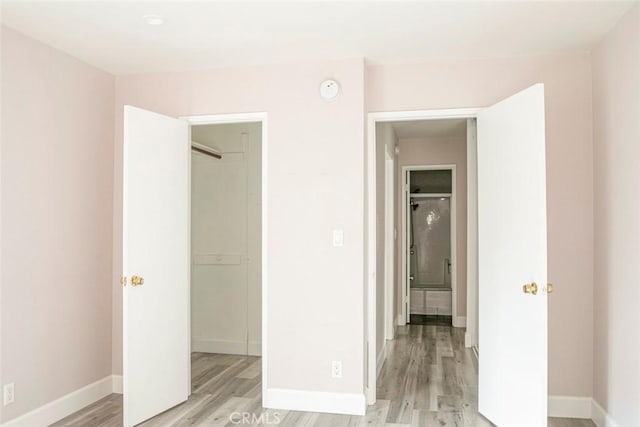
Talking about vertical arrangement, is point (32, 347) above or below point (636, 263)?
below

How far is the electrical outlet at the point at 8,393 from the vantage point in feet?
9.76

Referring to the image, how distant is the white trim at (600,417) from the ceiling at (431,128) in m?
3.33

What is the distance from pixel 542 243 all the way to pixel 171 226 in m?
2.44

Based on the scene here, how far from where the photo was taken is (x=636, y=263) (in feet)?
8.79

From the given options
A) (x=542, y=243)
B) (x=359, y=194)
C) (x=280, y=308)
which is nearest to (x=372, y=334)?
(x=280, y=308)

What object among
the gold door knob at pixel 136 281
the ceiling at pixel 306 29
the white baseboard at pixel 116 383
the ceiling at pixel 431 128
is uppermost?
the ceiling at pixel 431 128

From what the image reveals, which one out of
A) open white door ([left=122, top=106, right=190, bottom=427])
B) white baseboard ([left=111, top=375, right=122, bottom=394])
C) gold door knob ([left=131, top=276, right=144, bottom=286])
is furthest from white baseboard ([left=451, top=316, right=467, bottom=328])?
gold door knob ([left=131, top=276, right=144, bottom=286])

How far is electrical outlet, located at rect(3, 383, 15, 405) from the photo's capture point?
117 inches

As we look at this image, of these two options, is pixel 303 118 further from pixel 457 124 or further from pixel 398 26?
pixel 457 124

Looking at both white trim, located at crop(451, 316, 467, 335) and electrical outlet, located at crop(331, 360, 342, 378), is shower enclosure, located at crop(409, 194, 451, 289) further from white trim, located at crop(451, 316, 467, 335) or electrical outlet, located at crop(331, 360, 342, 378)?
electrical outlet, located at crop(331, 360, 342, 378)

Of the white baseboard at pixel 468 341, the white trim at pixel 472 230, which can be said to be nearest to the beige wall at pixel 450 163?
the white baseboard at pixel 468 341

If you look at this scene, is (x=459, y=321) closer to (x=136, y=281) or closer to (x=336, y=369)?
(x=336, y=369)

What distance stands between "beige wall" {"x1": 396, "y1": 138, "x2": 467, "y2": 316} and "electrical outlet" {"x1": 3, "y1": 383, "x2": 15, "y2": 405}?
15.9ft

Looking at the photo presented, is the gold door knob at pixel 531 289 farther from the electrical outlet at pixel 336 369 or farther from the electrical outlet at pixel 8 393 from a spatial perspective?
the electrical outlet at pixel 8 393
